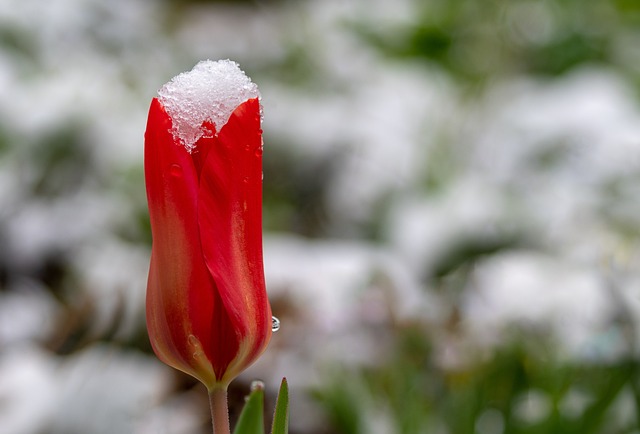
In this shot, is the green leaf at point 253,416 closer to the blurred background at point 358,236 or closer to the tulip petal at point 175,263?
the tulip petal at point 175,263

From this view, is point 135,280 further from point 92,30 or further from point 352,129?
point 92,30

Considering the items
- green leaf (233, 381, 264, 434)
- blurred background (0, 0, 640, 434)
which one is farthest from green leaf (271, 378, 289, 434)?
blurred background (0, 0, 640, 434)

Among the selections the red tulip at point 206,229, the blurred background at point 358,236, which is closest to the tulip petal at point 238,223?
the red tulip at point 206,229

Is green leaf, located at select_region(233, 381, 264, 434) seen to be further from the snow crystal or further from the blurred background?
the blurred background

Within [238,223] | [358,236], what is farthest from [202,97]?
[358,236]

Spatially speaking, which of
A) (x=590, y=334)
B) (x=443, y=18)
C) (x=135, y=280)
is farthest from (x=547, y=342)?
(x=443, y=18)
